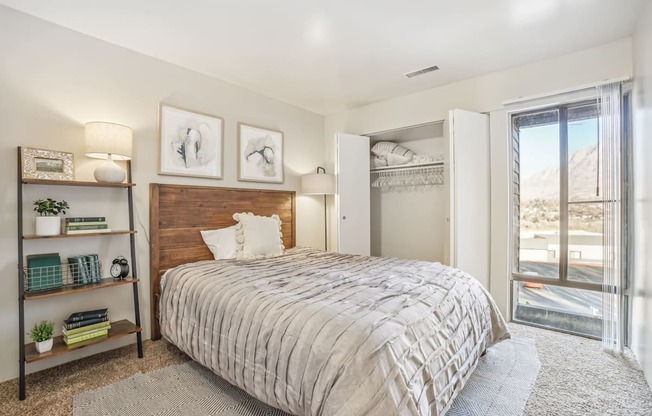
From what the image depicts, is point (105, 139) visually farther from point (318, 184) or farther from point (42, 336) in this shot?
point (318, 184)

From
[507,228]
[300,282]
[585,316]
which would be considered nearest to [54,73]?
[300,282]

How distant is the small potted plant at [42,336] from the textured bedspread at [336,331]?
26.9 inches

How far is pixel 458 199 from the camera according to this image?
3.02 m

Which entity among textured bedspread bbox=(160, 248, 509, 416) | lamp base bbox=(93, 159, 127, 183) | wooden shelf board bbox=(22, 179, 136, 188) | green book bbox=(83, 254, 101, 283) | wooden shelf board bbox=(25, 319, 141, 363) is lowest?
wooden shelf board bbox=(25, 319, 141, 363)

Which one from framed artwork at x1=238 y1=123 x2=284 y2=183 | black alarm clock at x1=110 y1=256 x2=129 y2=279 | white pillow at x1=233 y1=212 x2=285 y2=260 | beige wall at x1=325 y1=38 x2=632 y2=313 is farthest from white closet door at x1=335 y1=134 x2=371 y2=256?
black alarm clock at x1=110 y1=256 x2=129 y2=279

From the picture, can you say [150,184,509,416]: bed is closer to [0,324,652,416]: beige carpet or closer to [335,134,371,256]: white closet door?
[0,324,652,416]: beige carpet

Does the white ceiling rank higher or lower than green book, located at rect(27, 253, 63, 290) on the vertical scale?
higher

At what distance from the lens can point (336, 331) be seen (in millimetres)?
1331

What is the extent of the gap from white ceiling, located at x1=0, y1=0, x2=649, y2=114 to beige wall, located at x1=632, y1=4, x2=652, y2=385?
27 cm

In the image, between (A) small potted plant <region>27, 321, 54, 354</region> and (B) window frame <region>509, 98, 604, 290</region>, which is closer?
(A) small potted plant <region>27, 321, 54, 354</region>

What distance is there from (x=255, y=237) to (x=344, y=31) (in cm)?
198

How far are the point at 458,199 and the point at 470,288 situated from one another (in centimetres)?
116

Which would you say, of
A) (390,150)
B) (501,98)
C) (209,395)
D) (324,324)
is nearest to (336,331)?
(324,324)

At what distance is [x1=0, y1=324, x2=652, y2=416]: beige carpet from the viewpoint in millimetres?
1750
